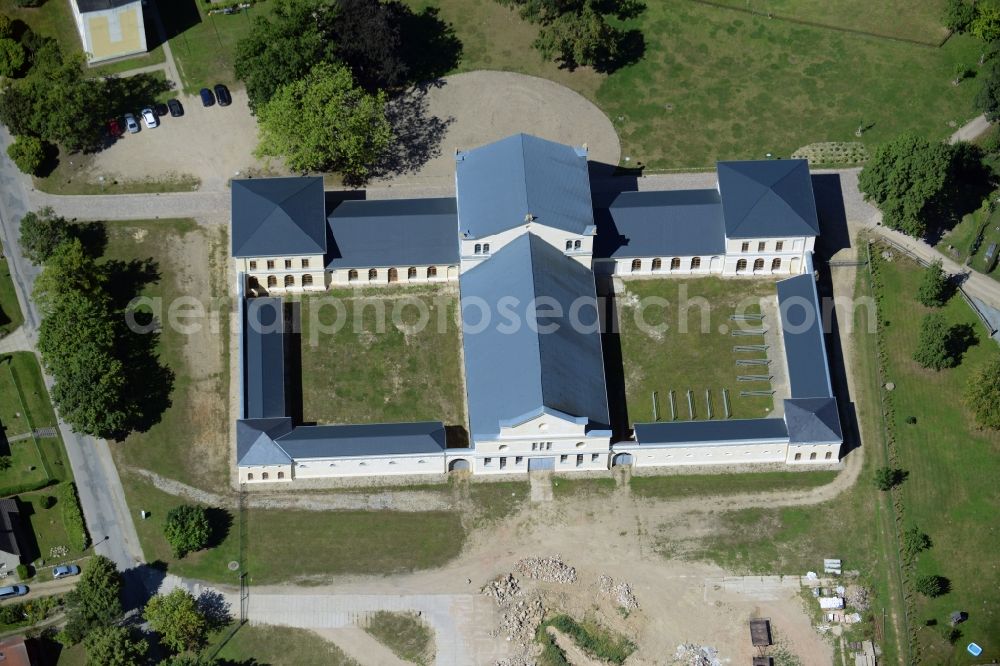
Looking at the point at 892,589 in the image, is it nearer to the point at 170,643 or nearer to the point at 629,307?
the point at 629,307

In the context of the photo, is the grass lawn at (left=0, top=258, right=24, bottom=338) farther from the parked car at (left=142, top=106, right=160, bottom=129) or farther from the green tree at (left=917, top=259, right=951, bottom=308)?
the green tree at (left=917, top=259, right=951, bottom=308)

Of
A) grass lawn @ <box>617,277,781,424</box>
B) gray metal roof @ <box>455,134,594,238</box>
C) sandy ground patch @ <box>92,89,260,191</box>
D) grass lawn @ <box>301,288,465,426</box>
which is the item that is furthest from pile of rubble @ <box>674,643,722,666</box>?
sandy ground patch @ <box>92,89,260,191</box>

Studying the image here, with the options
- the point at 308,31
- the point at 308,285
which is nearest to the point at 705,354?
the point at 308,285

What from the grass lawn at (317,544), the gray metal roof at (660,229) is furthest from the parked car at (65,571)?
the gray metal roof at (660,229)

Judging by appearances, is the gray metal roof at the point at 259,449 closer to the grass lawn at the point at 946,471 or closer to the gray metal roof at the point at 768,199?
the gray metal roof at the point at 768,199

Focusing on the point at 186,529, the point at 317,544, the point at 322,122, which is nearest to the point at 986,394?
the point at 317,544
